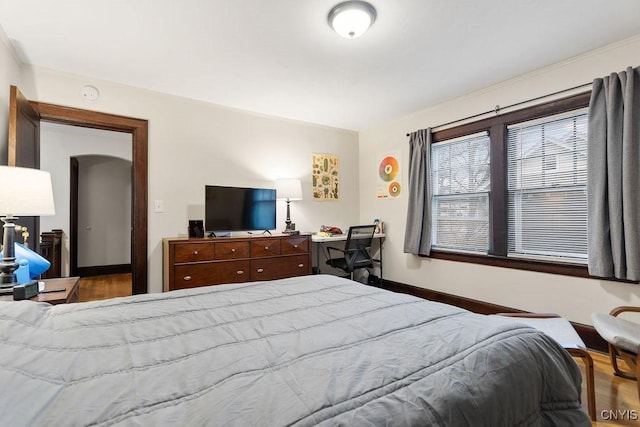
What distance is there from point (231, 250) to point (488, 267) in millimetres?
2745

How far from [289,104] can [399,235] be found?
227 centimetres

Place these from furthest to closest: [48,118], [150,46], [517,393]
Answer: [48,118] < [150,46] < [517,393]

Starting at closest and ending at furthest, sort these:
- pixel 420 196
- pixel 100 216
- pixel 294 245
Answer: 1. pixel 294 245
2. pixel 420 196
3. pixel 100 216

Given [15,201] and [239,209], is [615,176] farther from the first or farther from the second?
[15,201]

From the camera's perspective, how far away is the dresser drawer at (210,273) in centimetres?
295

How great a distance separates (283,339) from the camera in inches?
38.5

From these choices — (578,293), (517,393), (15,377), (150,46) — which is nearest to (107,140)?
(150,46)

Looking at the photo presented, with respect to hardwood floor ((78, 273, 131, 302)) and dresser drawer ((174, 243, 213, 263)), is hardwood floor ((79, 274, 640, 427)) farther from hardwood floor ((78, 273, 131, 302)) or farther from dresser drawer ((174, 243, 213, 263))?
hardwood floor ((78, 273, 131, 302))

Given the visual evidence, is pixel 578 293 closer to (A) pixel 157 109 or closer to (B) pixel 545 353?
(B) pixel 545 353

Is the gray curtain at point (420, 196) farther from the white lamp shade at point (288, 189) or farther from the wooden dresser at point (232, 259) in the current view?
the white lamp shade at point (288, 189)

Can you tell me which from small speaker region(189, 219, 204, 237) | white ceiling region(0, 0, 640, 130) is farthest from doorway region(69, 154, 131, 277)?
white ceiling region(0, 0, 640, 130)

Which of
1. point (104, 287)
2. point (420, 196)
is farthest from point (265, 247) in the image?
point (104, 287)

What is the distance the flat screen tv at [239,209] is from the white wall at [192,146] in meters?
0.29

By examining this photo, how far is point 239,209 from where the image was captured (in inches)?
139
